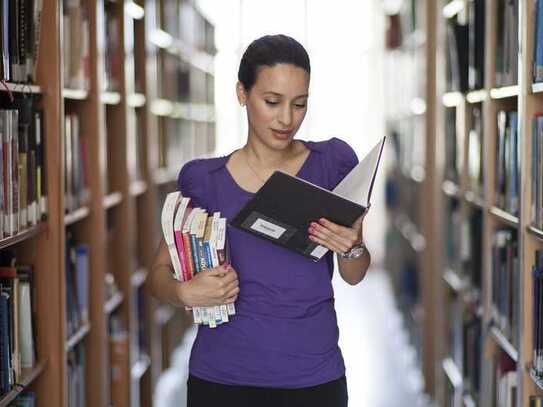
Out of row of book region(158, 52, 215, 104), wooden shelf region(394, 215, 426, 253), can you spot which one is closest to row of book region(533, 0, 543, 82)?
wooden shelf region(394, 215, 426, 253)

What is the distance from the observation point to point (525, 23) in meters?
2.24

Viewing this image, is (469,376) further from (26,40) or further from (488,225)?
(26,40)

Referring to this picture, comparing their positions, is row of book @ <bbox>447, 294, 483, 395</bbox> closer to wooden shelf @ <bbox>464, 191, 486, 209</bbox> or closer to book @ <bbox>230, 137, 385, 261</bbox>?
wooden shelf @ <bbox>464, 191, 486, 209</bbox>

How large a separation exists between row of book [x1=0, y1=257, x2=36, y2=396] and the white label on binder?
726mm

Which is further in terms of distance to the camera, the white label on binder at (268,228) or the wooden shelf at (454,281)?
the wooden shelf at (454,281)

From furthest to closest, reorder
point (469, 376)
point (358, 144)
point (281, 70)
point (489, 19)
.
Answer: point (358, 144) → point (469, 376) → point (489, 19) → point (281, 70)

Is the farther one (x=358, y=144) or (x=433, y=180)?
(x=358, y=144)

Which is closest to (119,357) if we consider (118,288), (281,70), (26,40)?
(118,288)

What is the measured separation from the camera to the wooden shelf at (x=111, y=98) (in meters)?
3.25

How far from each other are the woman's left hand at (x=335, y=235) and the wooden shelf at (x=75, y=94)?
110 centimetres

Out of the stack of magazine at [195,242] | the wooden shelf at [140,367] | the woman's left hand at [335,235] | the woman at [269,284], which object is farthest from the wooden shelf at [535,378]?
the wooden shelf at [140,367]

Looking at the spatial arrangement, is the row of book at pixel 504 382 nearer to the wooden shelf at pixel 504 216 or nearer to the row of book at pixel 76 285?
the wooden shelf at pixel 504 216

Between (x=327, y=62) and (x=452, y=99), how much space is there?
173 inches

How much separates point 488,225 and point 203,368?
1364mm
